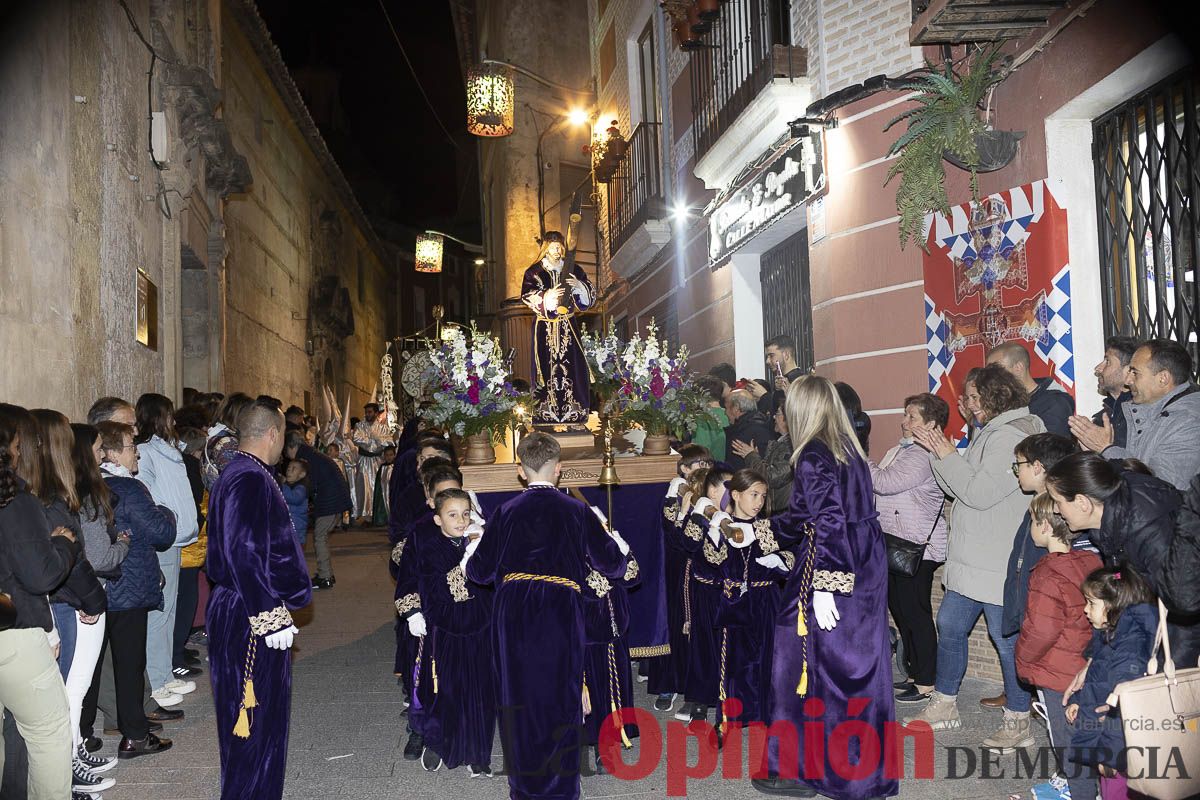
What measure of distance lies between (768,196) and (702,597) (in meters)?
4.89

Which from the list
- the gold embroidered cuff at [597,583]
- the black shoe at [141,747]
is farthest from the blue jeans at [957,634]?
the black shoe at [141,747]

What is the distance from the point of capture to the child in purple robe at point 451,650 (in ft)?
18.3

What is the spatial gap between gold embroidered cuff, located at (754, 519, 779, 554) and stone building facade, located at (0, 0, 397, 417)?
5065 millimetres

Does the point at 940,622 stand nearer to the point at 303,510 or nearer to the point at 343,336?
the point at 303,510

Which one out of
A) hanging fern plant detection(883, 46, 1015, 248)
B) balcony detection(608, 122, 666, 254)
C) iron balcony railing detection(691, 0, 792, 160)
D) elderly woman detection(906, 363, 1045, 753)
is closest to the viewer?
elderly woman detection(906, 363, 1045, 753)

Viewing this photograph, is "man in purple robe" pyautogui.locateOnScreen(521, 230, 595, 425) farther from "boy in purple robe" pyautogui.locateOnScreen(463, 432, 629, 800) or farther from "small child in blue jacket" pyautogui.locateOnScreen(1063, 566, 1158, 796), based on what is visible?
"small child in blue jacket" pyautogui.locateOnScreen(1063, 566, 1158, 796)

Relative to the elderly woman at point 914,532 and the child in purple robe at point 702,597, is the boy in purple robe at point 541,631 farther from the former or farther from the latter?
the elderly woman at point 914,532

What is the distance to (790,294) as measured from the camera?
10.6m

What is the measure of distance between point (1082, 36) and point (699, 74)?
628cm

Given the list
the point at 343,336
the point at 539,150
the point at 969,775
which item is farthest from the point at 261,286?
the point at 969,775

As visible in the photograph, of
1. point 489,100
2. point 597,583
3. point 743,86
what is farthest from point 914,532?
point 489,100

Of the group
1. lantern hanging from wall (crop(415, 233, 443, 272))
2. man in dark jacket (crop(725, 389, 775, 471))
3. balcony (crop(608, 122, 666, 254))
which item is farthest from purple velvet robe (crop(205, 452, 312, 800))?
lantern hanging from wall (crop(415, 233, 443, 272))

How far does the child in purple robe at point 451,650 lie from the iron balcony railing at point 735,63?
18.9ft

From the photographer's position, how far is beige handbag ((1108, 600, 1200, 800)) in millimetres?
3684
